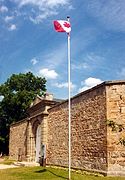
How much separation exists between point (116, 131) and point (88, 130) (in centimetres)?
289

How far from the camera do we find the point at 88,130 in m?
17.0

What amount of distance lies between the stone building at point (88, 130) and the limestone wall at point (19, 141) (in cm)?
453

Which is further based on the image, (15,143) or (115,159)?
(15,143)

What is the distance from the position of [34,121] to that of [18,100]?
1952cm

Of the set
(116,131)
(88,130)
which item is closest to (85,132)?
(88,130)

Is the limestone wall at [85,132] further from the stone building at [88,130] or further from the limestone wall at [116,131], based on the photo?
the limestone wall at [116,131]

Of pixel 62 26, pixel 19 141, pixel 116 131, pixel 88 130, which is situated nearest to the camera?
pixel 116 131

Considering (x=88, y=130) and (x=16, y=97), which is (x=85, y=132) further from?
(x=16, y=97)

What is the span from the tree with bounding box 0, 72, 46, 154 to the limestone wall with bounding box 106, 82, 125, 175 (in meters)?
30.6

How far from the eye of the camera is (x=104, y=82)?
15.8 metres

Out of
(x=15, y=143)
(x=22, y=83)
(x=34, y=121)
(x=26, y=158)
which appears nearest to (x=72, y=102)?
(x=34, y=121)

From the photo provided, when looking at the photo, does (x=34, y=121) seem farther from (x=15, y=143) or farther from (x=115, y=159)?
(x=115, y=159)

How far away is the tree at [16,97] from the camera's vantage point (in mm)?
45750

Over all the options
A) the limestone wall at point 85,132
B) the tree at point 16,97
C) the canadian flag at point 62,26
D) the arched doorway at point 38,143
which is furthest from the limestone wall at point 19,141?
the canadian flag at point 62,26
